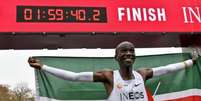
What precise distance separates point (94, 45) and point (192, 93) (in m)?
1.25

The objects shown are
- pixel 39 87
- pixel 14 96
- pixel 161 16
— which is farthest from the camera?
pixel 14 96

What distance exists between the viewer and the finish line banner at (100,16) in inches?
202

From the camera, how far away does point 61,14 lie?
5223 millimetres

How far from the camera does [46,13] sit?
205 inches

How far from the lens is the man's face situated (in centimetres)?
344

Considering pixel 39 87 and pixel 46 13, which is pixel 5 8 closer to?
pixel 46 13

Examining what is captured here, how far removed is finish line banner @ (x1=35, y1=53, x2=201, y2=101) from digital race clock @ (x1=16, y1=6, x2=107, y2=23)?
0.43 m

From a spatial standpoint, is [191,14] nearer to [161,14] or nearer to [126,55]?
[161,14]

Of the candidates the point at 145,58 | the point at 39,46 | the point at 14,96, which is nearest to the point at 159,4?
the point at 145,58

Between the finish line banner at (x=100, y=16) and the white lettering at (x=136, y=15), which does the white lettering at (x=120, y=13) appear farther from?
the white lettering at (x=136, y=15)

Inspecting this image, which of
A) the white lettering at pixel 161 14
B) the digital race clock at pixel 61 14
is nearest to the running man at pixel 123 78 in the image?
the digital race clock at pixel 61 14

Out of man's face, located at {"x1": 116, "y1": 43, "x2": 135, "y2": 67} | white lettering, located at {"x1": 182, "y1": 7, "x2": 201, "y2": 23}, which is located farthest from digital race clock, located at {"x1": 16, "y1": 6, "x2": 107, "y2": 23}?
man's face, located at {"x1": 116, "y1": 43, "x2": 135, "y2": 67}

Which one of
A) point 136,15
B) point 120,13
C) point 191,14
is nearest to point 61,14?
point 120,13

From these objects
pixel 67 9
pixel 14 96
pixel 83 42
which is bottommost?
pixel 14 96
